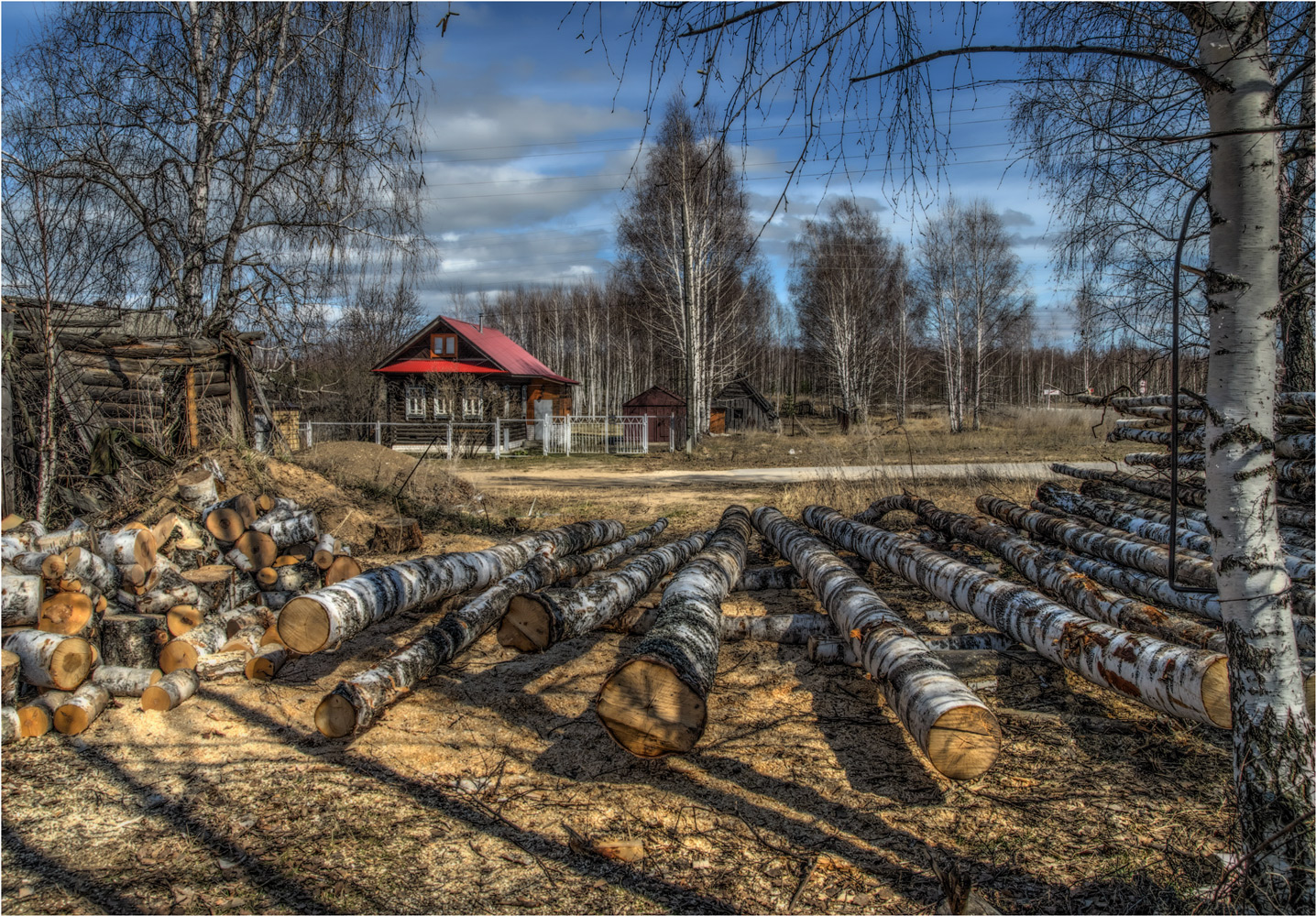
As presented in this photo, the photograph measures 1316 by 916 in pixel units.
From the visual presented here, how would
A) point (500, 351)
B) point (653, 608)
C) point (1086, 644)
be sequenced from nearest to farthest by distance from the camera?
point (1086, 644), point (653, 608), point (500, 351)

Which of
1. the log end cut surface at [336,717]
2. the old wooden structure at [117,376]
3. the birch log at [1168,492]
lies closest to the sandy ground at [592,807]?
the log end cut surface at [336,717]

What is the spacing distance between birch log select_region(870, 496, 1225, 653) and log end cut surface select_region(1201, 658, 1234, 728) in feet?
2.28

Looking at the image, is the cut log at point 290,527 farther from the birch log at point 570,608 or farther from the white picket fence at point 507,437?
the white picket fence at point 507,437

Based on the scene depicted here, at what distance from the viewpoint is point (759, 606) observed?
5.58m

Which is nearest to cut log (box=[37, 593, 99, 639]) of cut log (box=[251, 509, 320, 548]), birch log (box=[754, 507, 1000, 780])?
cut log (box=[251, 509, 320, 548])

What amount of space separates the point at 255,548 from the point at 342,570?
65cm

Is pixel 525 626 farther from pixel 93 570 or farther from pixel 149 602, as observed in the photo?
pixel 93 570

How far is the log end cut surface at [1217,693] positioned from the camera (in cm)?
279

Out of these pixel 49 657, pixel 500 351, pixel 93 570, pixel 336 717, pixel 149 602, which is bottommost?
pixel 336 717

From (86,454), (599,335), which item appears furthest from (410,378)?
(86,454)

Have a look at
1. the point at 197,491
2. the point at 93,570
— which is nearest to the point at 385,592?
the point at 93,570

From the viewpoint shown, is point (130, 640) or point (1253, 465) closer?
point (1253, 465)

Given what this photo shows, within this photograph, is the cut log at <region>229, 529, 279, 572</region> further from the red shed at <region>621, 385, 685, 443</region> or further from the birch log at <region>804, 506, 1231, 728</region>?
the red shed at <region>621, 385, 685, 443</region>

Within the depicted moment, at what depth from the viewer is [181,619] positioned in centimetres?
449
